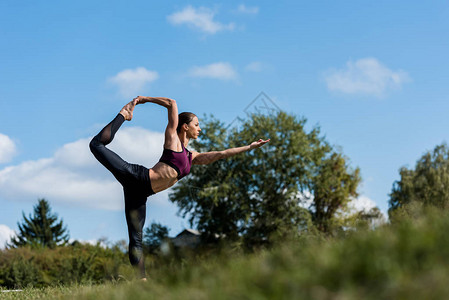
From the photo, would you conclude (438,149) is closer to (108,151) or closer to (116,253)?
(116,253)

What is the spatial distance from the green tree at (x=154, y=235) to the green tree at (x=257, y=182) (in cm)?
243

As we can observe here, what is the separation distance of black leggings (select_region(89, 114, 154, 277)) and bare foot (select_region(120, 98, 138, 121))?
18 centimetres

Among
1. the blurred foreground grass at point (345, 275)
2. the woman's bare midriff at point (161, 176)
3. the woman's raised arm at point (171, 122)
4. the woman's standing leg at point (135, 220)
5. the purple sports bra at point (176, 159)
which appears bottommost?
the blurred foreground grass at point (345, 275)

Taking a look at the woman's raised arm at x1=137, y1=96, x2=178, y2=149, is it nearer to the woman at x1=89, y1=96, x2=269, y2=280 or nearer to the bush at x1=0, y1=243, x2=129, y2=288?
the woman at x1=89, y1=96, x2=269, y2=280

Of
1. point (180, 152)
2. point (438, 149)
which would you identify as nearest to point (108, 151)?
point (180, 152)

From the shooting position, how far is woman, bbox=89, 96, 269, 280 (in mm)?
6676

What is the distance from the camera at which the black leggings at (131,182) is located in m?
6.65

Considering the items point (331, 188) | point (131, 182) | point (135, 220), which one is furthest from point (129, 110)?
point (331, 188)

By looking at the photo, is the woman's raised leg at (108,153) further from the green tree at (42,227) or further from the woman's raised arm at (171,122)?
the green tree at (42,227)

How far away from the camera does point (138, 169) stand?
22.3ft

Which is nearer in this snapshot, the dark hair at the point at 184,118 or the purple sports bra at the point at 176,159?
the purple sports bra at the point at 176,159

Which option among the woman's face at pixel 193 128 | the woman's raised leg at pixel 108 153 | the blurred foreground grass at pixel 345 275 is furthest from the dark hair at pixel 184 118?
the blurred foreground grass at pixel 345 275

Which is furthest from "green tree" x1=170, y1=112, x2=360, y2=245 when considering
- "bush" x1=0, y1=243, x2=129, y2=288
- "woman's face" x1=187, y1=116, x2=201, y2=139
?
"woman's face" x1=187, y1=116, x2=201, y2=139

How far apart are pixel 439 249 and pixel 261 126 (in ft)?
109
